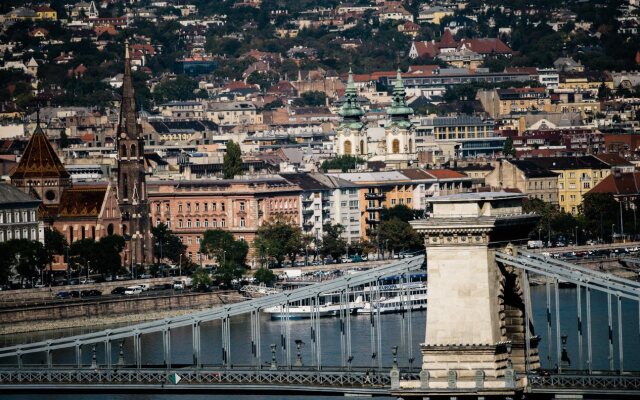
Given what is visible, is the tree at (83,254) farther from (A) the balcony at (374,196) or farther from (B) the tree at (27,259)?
(A) the balcony at (374,196)

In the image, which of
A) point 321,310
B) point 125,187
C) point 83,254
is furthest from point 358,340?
point 125,187

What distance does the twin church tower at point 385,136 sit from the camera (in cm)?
12175

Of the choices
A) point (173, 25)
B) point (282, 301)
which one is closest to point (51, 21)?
point (173, 25)

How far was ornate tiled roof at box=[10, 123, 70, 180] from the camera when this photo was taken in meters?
95.6

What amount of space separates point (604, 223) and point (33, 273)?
25.2 m

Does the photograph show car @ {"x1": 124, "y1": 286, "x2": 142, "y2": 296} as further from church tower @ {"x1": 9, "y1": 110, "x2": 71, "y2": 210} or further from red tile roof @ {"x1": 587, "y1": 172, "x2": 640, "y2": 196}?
red tile roof @ {"x1": 587, "y1": 172, "x2": 640, "y2": 196}

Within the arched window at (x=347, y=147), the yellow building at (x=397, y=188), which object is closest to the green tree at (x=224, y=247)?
the yellow building at (x=397, y=188)

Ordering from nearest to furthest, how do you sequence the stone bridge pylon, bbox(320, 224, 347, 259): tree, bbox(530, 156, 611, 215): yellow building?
the stone bridge pylon, bbox(320, 224, 347, 259): tree, bbox(530, 156, 611, 215): yellow building

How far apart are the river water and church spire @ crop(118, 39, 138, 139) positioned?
818 inches

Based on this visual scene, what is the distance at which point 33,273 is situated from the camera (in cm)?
8244

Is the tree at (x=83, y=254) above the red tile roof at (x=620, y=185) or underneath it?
underneath

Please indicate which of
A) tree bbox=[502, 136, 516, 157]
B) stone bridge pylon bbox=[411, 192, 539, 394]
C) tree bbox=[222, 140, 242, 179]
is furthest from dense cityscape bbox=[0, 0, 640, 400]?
tree bbox=[502, 136, 516, 157]

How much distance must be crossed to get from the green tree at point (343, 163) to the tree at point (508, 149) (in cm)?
948

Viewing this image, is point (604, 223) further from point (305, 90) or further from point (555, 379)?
point (305, 90)
